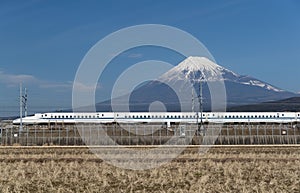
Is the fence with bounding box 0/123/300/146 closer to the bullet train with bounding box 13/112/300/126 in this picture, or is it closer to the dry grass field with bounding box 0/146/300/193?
the dry grass field with bounding box 0/146/300/193

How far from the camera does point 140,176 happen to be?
60.2ft

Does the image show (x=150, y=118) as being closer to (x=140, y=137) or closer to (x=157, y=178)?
(x=140, y=137)

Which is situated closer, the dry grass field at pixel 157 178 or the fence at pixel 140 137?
the dry grass field at pixel 157 178

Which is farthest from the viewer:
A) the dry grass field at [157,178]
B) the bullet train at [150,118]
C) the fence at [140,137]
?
the bullet train at [150,118]

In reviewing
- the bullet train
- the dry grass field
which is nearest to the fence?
the dry grass field

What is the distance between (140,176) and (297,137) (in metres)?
29.9

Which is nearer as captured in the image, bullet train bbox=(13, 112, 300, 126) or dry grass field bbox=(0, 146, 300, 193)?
dry grass field bbox=(0, 146, 300, 193)

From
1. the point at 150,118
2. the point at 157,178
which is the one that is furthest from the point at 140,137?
the point at 150,118

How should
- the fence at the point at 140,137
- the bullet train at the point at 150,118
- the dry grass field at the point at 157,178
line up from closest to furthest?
the dry grass field at the point at 157,178, the fence at the point at 140,137, the bullet train at the point at 150,118

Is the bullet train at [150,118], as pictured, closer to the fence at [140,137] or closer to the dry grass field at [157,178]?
the fence at [140,137]

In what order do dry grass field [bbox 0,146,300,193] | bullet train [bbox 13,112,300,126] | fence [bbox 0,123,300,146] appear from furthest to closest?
bullet train [bbox 13,112,300,126]
fence [bbox 0,123,300,146]
dry grass field [bbox 0,146,300,193]

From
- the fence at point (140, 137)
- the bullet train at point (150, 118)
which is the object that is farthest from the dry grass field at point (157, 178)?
the bullet train at point (150, 118)

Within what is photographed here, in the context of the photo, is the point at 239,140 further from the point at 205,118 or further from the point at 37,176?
the point at 205,118

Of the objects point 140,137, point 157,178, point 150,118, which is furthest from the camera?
point 150,118
